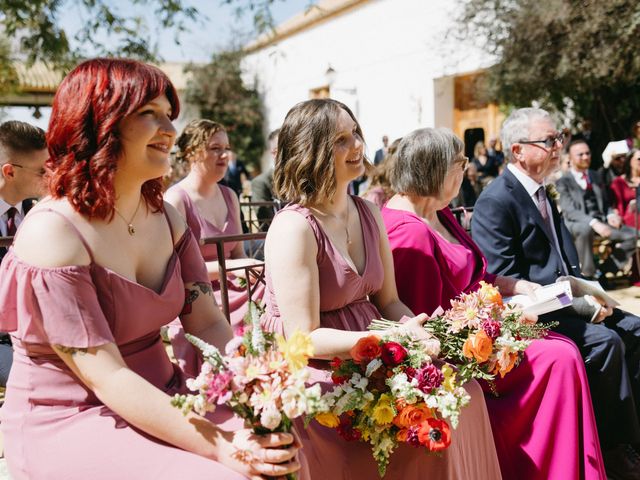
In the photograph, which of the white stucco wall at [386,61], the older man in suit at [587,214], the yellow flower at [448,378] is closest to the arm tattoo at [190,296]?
the yellow flower at [448,378]

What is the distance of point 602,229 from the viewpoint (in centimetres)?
800

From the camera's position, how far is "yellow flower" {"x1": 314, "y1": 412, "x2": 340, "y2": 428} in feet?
6.82

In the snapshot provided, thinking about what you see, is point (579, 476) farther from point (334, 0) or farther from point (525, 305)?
point (334, 0)

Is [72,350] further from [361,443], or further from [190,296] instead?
[361,443]

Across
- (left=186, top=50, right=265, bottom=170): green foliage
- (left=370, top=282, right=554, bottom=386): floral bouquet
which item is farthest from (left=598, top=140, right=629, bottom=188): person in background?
(left=186, top=50, right=265, bottom=170): green foliage

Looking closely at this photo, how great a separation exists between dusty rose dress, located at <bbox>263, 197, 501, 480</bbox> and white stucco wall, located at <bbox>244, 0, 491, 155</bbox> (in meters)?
14.0

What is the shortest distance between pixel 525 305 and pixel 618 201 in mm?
6770

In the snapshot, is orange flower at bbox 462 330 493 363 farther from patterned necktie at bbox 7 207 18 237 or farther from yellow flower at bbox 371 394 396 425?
patterned necktie at bbox 7 207 18 237

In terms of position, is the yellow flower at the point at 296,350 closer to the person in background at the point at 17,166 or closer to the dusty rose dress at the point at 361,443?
the dusty rose dress at the point at 361,443

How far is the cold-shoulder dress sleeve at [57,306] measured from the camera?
5.49ft

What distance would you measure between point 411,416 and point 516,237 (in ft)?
6.03

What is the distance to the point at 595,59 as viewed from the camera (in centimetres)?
1263

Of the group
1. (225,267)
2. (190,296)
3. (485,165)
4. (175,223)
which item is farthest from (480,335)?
(485,165)

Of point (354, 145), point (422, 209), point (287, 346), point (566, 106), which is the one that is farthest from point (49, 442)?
point (566, 106)
